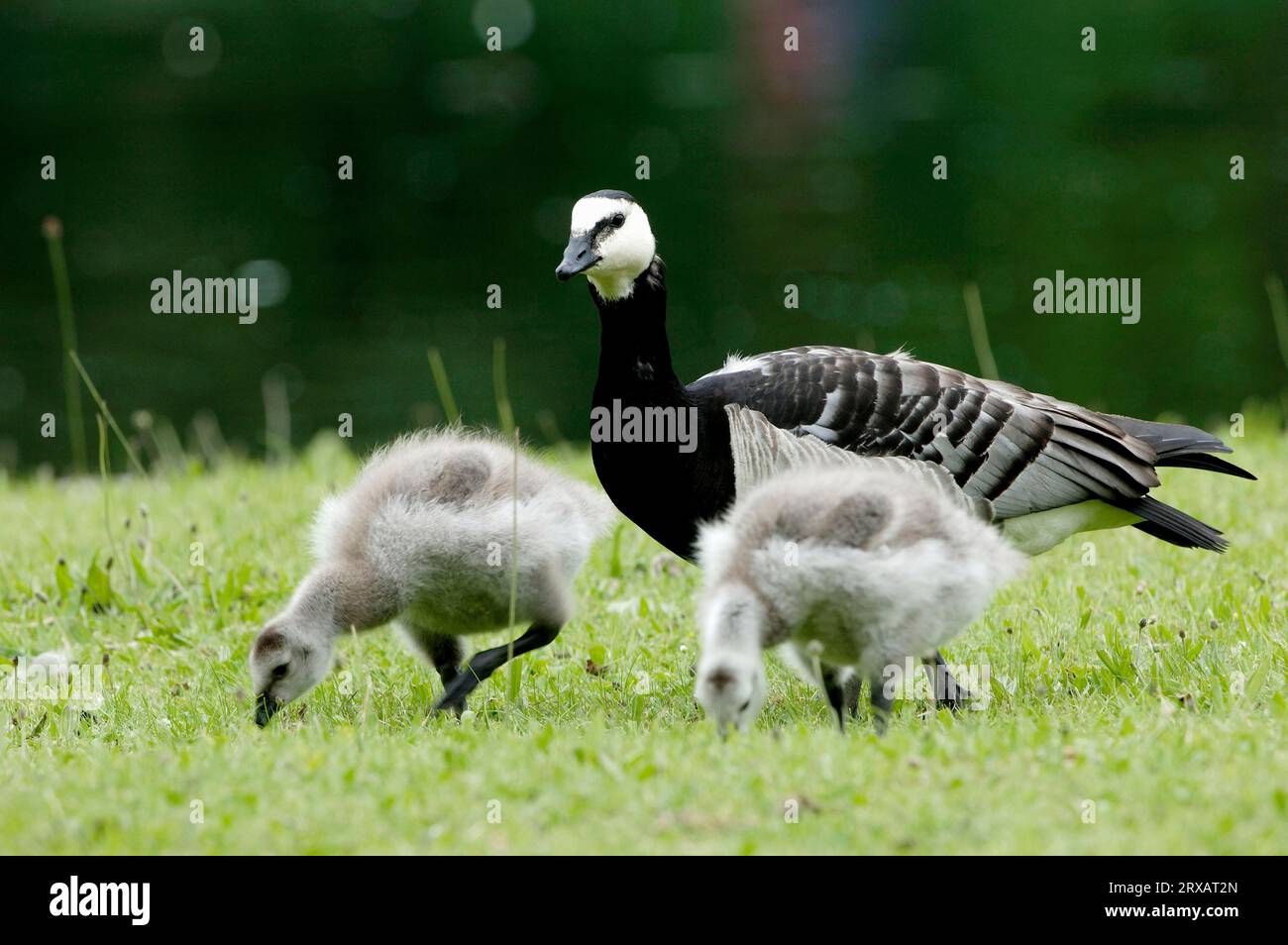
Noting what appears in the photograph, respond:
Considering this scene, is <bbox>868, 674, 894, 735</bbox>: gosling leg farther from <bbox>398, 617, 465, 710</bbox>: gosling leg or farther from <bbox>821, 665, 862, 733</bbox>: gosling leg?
<bbox>398, 617, 465, 710</bbox>: gosling leg

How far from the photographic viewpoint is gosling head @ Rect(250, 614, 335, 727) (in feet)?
21.1

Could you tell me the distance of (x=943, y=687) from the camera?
6.69 meters

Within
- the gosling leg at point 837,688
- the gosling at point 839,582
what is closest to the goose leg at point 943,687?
the gosling leg at point 837,688

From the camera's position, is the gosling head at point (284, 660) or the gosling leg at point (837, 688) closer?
the gosling leg at point (837, 688)

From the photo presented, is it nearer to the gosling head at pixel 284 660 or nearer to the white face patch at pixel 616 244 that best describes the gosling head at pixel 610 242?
the white face patch at pixel 616 244

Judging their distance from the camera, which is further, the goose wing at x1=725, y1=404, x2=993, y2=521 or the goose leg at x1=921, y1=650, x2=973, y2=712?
the goose wing at x1=725, y1=404, x2=993, y2=521

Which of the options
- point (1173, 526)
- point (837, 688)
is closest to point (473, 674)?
point (837, 688)

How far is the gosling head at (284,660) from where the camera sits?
644cm

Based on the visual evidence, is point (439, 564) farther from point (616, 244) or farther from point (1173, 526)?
point (1173, 526)

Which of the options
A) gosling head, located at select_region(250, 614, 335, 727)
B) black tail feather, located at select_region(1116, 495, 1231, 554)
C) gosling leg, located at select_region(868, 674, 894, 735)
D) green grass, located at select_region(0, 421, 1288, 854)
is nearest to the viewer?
green grass, located at select_region(0, 421, 1288, 854)

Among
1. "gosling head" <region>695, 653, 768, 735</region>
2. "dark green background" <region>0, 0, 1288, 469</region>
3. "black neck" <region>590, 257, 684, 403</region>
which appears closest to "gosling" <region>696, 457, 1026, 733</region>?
"gosling head" <region>695, 653, 768, 735</region>

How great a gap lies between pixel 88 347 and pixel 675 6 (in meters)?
20.0

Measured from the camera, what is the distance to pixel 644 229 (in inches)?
283

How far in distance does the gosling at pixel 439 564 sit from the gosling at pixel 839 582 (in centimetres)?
103
